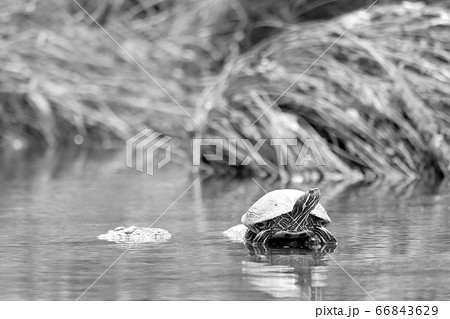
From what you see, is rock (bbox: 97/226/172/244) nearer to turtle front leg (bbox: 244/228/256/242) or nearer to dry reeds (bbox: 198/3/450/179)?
turtle front leg (bbox: 244/228/256/242)

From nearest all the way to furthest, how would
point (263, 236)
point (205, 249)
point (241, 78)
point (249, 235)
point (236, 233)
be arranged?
point (205, 249) < point (263, 236) < point (249, 235) < point (236, 233) < point (241, 78)

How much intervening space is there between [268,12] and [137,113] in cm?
243

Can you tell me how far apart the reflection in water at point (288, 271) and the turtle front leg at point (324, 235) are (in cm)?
13

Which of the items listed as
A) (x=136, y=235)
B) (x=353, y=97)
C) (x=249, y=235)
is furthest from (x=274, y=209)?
(x=353, y=97)

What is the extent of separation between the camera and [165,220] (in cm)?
707

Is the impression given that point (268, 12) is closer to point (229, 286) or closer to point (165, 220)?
point (165, 220)

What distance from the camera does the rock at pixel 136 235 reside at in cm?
616

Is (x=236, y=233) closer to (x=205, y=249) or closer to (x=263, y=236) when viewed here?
(x=263, y=236)

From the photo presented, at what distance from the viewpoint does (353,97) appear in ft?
32.5

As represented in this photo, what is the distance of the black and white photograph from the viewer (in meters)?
5.05

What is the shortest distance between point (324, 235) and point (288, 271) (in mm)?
776

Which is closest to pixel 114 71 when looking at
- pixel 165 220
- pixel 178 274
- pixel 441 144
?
pixel 441 144

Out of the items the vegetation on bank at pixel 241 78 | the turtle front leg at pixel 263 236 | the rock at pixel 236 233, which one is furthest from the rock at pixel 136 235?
the vegetation on bank at pixel 241 78

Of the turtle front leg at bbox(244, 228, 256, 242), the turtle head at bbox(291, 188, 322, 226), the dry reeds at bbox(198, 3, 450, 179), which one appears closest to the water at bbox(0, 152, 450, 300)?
the turtle front leg at bbox(244, 228, 256, 242)
